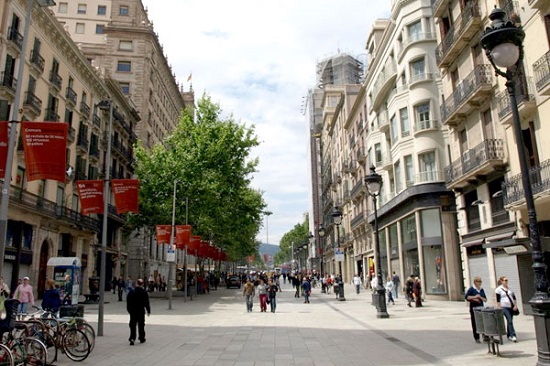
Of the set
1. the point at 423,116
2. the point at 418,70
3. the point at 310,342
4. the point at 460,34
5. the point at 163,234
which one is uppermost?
the point at 418,70

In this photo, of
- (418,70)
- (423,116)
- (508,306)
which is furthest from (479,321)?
(418,70)

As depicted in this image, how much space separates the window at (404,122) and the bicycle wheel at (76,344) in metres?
25.2

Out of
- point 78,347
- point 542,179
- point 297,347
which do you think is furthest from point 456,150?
point 78,347

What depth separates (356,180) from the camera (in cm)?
4834

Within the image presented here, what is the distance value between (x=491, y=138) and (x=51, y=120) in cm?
2812

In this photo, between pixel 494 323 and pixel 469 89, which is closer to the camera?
pixel 494 323

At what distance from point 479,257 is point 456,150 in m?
5.78

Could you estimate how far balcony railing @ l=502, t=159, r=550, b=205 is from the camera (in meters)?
15.1

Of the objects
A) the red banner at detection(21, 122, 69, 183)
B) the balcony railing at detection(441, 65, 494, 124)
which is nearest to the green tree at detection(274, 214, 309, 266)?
the balcony railing at detection(441, 65, 494, 124)

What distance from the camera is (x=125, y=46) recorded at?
54469 millimetres

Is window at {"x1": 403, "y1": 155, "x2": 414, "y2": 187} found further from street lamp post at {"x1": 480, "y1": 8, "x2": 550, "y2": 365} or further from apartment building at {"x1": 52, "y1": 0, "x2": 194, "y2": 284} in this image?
apartment building at {"x1": 52, "y1": 0, "x2": 194, "y2": 284}

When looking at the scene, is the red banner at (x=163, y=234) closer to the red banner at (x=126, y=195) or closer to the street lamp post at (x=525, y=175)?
the red banner at (x=126, y=195)

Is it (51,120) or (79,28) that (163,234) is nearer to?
(51,120)

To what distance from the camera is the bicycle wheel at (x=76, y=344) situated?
973 centimetres
